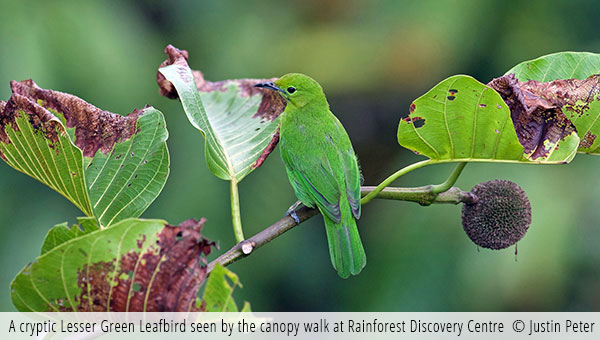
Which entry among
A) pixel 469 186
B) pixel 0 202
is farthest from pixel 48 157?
pixel 0 202

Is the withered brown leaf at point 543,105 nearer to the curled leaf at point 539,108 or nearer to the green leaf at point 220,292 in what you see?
the curled leaf at point 539,108

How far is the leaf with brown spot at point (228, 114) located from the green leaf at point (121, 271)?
0.49 metres

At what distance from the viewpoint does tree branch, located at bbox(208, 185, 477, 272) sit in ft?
5.01

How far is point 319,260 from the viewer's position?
583 centimetres

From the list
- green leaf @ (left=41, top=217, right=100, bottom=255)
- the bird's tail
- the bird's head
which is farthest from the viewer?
the bird's head

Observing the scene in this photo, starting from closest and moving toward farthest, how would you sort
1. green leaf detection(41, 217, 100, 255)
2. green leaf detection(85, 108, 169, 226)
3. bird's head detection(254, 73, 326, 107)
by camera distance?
1. green leaf detection(41, 217, 100, 255)
2. green leaf detection(85, 108, 169, 226)
3. bird's head detection(254, 73, 326, 107)

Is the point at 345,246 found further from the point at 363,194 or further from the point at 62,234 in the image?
the point at 62,234

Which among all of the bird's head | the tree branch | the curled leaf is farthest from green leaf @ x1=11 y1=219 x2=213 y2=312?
the bird's head

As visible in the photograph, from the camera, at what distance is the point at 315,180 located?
250cm

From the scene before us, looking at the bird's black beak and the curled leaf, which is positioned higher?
the bird's black beak

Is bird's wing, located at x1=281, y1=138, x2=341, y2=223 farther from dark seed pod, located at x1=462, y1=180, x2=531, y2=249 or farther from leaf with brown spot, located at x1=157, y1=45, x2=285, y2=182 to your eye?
dark seed pod, located at x1=462, y1=180, x2=531, y2=249

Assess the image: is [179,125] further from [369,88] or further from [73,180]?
[73,180]

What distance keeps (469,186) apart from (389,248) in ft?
2.73

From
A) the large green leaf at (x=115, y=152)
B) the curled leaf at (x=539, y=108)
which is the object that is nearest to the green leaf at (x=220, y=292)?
the large green leaf at (x=115, y=152)
